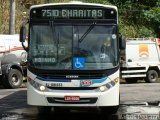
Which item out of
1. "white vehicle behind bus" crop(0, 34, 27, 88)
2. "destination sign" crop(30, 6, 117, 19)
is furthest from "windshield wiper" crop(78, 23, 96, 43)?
"white vehicle behind bus" crop(0, 34, 27, 88)

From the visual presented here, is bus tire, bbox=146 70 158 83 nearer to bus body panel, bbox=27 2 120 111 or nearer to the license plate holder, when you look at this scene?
bus body panel, bbox=27 2 120 111

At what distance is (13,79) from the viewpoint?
79.0 feet

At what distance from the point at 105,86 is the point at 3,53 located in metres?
11.9

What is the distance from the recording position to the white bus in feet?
40.9

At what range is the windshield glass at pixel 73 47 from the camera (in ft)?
41.6

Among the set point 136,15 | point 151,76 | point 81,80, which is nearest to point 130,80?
point 151,76

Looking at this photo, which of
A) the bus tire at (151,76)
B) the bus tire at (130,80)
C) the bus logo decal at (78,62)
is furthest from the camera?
the bus tire at (130,80)

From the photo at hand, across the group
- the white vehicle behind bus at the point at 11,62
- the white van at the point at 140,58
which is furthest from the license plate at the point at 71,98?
the white van at the point at 140,58

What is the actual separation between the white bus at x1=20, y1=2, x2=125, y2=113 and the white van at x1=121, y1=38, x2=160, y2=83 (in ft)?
45.0

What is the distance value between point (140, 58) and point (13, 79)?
23.9ft

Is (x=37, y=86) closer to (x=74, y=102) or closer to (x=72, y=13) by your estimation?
(x=74, y=102)

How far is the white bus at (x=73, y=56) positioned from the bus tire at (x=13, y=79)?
35.5 ft

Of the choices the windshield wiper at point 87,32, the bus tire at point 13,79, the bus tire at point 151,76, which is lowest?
the bus tire at point 151,76

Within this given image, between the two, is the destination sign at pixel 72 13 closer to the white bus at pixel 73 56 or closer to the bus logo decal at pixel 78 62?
the white bus at pixel 73 56
